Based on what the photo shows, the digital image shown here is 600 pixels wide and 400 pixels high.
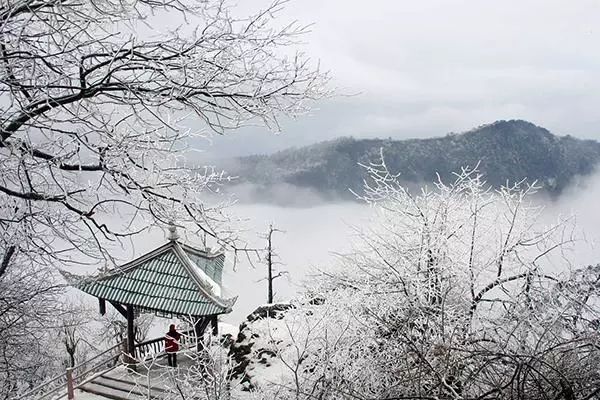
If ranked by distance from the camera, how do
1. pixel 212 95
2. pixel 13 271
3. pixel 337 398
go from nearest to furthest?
pixel 212 95 < pixel 337 398 < pixel 13 271

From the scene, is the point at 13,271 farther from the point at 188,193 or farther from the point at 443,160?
the point at 443,160

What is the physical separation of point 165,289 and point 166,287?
51 millimetres

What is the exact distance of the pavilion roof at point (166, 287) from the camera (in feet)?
35.1

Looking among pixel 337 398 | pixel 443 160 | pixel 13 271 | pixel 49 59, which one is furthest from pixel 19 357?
pixel 443 160

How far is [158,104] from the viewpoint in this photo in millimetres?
Answer: 2816

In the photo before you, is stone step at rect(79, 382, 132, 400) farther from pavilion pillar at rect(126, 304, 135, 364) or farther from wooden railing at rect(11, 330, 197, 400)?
pavilion pillar at rect(126, 304, 135, 364)

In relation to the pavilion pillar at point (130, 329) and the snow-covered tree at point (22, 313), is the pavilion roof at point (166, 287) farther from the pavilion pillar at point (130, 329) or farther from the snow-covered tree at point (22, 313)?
the snow-covered tree at point (22, 313)

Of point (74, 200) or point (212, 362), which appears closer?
point (74, 200)

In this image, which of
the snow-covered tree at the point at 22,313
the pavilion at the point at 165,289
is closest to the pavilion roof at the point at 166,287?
the pavilion at the point at 165,289

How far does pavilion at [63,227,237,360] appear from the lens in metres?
10.7

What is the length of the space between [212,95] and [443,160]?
26.2 metres

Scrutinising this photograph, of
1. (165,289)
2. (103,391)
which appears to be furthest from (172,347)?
(103,391)

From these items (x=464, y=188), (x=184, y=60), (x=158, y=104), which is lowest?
(x=464, y=188)

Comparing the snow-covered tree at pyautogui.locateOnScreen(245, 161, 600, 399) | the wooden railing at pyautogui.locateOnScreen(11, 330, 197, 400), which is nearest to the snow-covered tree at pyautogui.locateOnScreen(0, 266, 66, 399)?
the wooden railing at pyautogui.locateOnScreen(11, 330, 197, 400)
